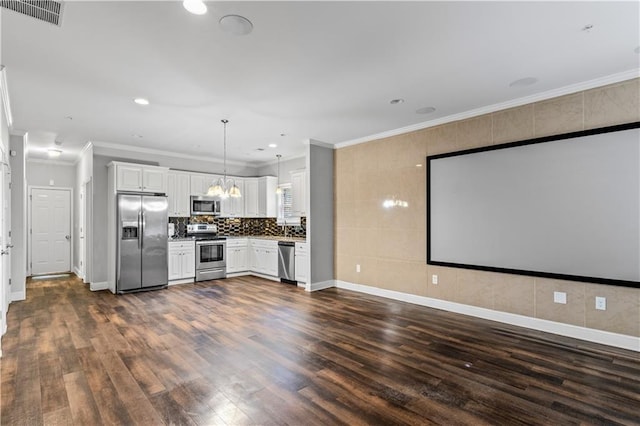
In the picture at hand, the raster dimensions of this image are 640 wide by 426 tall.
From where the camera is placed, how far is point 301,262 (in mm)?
6406

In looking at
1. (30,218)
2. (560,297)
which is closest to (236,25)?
(560,297)

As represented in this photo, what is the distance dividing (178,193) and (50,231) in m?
3.83

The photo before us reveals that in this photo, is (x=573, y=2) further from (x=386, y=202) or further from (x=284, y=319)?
(x=284, y=319)

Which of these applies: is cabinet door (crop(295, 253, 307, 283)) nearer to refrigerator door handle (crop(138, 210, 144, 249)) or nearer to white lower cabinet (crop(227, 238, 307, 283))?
white lower cabinet (crop(227, 238, 307, 283))

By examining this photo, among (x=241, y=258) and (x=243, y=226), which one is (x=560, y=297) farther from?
(x=243, y=226)

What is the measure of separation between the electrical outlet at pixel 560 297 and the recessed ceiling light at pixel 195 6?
4543mm

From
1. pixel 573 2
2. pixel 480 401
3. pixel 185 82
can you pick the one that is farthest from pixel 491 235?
pixel 185 82

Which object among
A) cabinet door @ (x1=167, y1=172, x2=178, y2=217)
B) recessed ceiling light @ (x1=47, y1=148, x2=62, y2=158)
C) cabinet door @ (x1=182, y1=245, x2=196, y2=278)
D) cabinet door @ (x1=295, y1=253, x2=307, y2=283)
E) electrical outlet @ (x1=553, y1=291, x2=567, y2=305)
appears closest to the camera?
electrical outlet @ (x1=553, y1=291, x2=567, y2=305)

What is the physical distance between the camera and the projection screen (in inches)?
131

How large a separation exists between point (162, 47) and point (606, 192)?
15.2 ft

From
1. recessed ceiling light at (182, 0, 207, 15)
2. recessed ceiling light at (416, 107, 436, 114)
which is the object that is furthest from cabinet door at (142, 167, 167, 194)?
recessed ceiling light at (416, 107, 436, 114)

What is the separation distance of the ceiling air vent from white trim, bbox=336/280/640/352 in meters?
5.18

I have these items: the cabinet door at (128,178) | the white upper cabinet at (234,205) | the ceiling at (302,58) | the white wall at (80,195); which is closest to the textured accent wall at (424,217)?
the ceiling at (302,58)

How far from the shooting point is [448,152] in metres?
4.71
